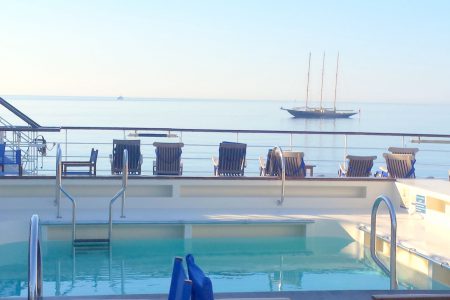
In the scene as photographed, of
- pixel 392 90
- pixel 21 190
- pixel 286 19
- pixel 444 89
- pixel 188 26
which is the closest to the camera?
pixel 21 190

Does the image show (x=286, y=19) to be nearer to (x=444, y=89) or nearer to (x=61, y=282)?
(x=444, y=89)

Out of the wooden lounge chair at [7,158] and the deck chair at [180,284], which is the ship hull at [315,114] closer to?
the wooden lounge chair at [7,158]

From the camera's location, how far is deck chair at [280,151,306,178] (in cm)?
880

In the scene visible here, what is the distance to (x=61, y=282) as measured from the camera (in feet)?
18.8

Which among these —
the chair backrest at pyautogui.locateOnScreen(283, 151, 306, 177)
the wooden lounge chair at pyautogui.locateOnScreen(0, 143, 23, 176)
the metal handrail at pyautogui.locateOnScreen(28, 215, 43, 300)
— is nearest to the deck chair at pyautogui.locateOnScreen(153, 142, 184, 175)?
the chair backrest at pyautogui.locateOnScreen(283, 151, 306, 177)

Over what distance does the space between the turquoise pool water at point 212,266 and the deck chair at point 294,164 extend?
167 cm

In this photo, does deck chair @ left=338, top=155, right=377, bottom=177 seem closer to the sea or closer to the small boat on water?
the sea

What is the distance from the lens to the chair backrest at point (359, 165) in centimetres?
910

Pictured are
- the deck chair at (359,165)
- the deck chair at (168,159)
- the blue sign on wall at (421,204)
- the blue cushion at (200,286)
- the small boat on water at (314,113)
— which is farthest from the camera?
the small boat on water at (314,113)

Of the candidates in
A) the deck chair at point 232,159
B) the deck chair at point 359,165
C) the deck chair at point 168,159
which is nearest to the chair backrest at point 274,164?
the deck chair at point 232,159

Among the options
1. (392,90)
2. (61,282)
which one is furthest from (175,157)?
(392,90)

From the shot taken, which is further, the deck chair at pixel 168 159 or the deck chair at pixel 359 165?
the deck chair at pixel 359 165

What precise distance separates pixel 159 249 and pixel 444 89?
838 inches

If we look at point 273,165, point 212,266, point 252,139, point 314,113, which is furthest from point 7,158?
point 314,113
